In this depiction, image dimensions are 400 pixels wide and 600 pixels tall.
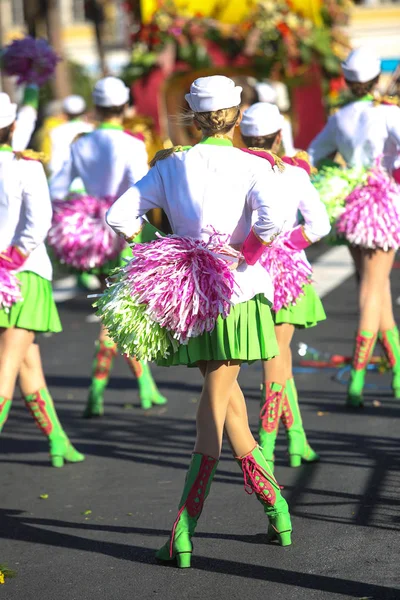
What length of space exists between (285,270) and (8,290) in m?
1.35

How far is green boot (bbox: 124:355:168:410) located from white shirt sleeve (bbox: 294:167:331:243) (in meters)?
2.66

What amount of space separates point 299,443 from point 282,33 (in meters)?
12.3

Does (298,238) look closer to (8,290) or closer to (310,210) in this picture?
(310,210)

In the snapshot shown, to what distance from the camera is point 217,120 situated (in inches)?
183

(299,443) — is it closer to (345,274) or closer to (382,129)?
(382,129)

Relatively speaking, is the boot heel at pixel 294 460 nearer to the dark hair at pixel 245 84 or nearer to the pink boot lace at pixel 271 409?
the pink boot lace at pixel 271 409

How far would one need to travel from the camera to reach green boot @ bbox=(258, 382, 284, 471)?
5.85 m

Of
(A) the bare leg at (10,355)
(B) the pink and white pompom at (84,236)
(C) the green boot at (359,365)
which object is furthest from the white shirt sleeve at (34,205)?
(C) the green boot at (359,365)

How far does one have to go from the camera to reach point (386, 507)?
540cm

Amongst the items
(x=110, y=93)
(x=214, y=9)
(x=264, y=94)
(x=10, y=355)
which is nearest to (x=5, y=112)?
(x=10, y=355)

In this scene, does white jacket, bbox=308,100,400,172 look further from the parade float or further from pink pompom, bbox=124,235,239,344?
the parade float

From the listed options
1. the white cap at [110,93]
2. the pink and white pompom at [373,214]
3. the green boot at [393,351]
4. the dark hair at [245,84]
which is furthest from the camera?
the dark hair at [245,84]

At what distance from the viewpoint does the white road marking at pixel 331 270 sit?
44.9 feet

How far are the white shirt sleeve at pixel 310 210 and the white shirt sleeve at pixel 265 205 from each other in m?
0.90
